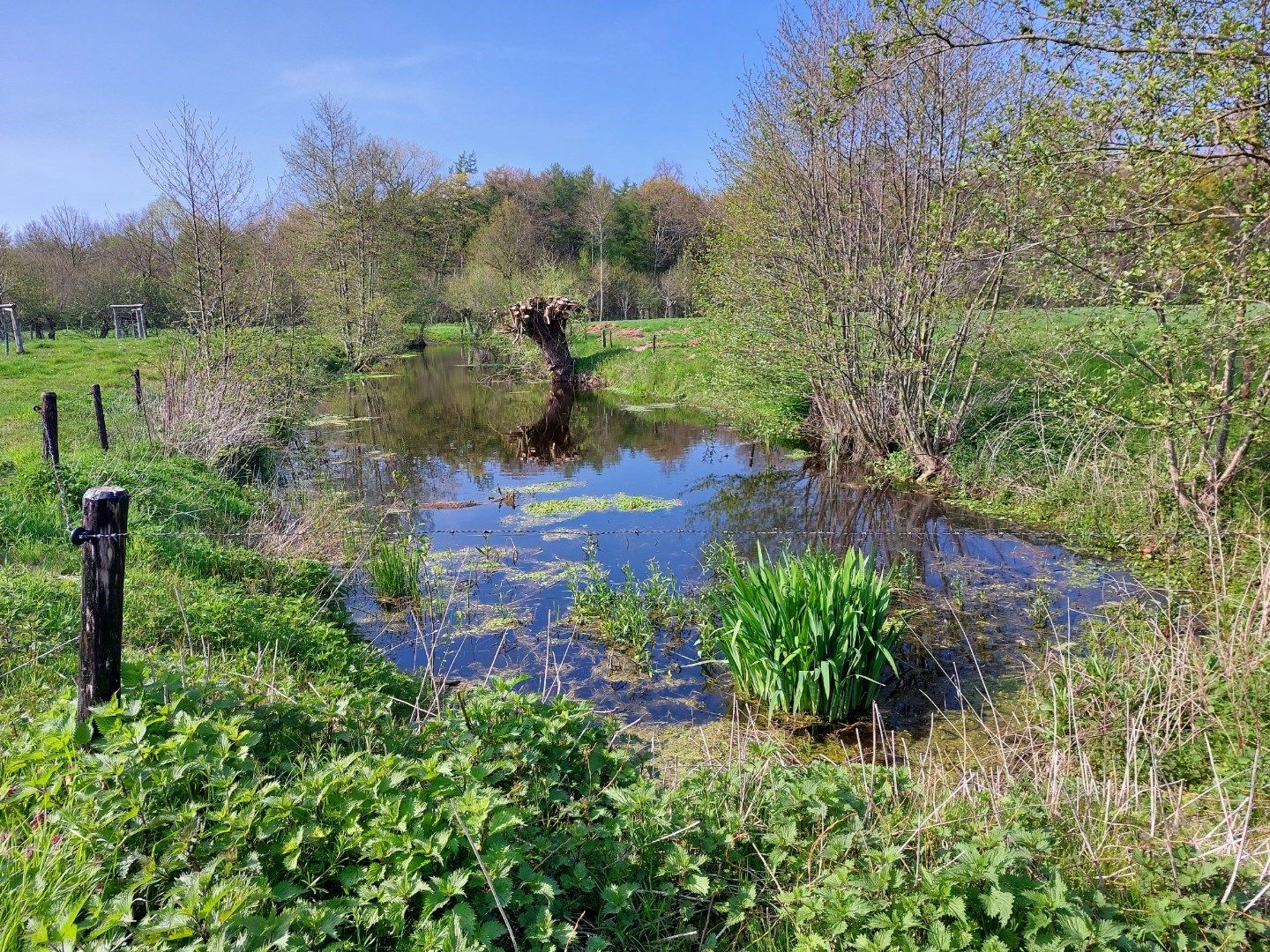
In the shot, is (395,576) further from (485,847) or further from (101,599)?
(485,847)

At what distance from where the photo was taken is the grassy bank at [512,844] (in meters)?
1.99

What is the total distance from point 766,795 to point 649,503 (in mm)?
8607

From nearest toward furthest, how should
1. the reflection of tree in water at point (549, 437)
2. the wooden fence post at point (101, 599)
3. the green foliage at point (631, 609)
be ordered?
the wooden fence post at point (101, 599) < the green foliage at point (631, 609) < the reflection of tree in water at point (549, 437)

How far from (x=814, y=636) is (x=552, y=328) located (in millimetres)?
22672

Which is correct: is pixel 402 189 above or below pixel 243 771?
above

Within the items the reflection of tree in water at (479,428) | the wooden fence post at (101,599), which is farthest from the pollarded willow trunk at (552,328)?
the wooden fence post at (101,599)

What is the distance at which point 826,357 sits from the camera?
11961mm

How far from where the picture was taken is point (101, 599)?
271 cm

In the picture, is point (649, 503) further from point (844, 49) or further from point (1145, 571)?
point (844, 49)

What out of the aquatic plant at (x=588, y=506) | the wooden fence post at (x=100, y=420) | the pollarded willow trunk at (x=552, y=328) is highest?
the pollarded willow trunk at (x=552, y=328)

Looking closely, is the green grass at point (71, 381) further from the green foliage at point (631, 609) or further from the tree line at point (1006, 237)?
the tree line at point (1006, 237)

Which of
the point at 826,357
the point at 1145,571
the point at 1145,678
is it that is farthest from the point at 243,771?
the point at 826,357

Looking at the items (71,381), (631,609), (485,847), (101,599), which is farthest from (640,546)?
(71,381)

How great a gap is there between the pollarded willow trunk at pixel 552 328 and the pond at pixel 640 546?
7.34m
